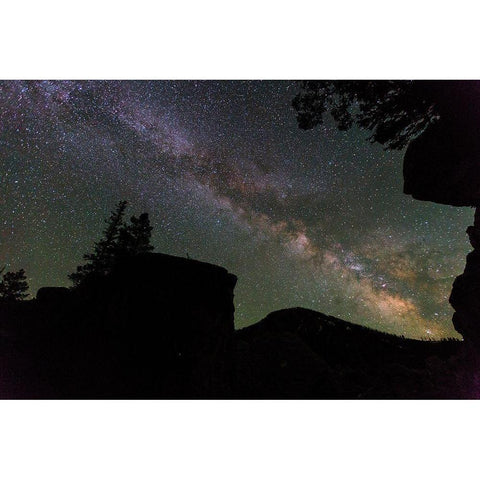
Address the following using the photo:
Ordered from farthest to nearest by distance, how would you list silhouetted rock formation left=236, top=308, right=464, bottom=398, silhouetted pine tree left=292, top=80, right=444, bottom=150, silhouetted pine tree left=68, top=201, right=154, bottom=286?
1. silhouetted pine tree left=68, top=201, right=154, bottom=286
2. silhouetted pine tree left=292, top=80, right=444, bottom=150
3. silhouetted rock formation left=236, top=308, right=464, bottom=398

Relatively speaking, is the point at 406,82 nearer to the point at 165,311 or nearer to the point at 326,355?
the point at 165,311

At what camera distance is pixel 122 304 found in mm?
4996

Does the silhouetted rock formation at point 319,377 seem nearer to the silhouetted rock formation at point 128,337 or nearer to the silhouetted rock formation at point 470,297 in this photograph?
the silhouetted rock formation at point 128,337

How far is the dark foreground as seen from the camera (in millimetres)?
4195

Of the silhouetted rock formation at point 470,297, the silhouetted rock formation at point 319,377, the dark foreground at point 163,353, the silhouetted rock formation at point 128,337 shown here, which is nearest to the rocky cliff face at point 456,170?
the silhouetted rock formation at point 470,297

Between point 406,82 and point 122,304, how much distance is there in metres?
7.67

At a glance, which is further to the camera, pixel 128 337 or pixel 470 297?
pixel 470 297

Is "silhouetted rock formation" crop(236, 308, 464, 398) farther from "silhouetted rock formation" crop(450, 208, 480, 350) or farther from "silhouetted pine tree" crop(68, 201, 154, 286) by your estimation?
"silhouetted pine tree" crop(68, 201, 154, 286)

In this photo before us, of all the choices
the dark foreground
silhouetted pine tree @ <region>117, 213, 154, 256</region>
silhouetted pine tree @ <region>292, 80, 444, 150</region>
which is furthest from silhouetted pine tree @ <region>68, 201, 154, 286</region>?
silhouetted pine tree @ <region>292, 80, 444, 150</region>

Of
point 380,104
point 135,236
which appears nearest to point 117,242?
point 135,236

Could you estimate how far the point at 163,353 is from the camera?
15.3 ft

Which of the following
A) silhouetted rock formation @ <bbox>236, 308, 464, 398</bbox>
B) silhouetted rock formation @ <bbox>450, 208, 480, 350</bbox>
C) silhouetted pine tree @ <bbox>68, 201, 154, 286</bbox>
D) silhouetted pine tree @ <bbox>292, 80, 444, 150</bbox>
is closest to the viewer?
silhouetted rock formation @ <bbox>236, 308, 464, 398</bbox>

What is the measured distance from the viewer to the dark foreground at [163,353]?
4195 mm

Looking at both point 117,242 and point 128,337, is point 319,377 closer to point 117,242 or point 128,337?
point 128,337
